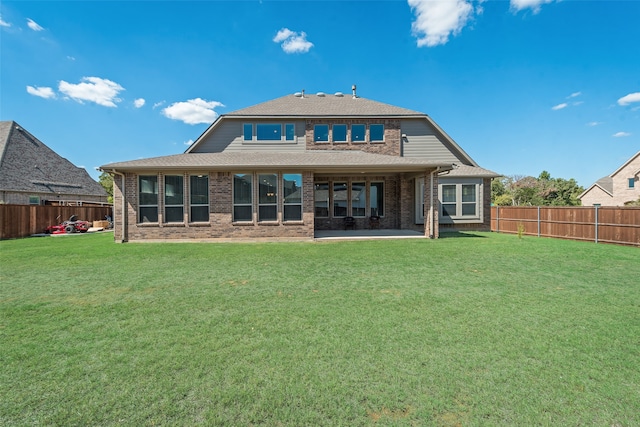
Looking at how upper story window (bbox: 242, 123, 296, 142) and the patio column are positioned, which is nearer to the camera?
the patio column

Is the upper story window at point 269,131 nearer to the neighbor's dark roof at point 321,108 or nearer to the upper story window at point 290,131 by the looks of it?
the upper story window at point 290,131

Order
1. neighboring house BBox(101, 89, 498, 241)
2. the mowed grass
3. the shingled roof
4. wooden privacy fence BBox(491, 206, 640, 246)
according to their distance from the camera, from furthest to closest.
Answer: neighboring house BBox(101, 89, 498, 241), the shingled roof, wooden privacy fence BBox(491, 206, 640, 246), the mowed grass

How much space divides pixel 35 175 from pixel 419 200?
87.4 ft

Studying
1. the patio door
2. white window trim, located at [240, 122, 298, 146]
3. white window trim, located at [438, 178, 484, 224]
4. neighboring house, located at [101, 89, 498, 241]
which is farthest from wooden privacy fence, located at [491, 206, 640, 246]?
white window trim, located at [240, 122, 298, 146]

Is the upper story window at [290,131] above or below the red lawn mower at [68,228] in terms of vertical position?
above

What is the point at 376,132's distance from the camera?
14844mm

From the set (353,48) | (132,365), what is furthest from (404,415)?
(353,48)

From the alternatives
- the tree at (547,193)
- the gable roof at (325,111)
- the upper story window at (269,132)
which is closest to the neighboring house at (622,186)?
the tree at (547,193)

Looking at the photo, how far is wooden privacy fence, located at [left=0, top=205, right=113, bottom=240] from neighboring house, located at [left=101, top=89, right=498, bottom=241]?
7.09 meters

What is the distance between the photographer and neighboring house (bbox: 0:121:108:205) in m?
18.2

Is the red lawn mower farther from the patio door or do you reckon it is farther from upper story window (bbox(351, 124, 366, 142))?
the patio door

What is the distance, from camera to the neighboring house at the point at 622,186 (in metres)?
28.9

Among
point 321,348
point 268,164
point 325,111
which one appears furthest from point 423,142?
point 321,348

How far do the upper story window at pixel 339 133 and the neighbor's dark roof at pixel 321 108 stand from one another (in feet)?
2.17
